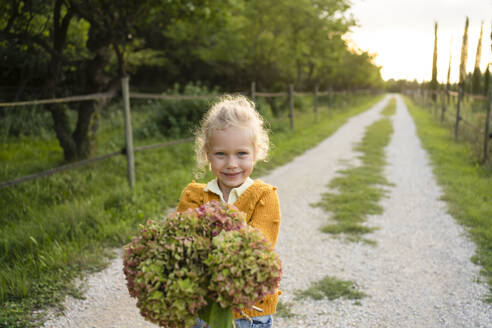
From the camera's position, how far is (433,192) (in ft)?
20.9

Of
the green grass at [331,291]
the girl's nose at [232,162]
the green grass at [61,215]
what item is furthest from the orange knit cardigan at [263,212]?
the green grass at [61,215]

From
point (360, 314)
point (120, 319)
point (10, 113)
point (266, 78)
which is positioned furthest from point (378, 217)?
point (266, 78)

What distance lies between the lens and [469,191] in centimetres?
598

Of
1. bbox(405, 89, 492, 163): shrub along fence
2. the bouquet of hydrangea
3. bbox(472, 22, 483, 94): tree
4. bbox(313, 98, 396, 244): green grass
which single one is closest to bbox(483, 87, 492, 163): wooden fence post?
bbox(405, 89, 492, 163): shrub along fence

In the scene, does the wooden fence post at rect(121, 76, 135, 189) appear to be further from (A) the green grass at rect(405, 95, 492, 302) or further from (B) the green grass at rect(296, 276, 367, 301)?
(A) the green grass at rect(405, 95, 492, 302)

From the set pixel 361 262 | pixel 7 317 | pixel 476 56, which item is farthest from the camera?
pixel 476 56

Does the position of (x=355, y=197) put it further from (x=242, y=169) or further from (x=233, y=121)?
(x=233, y=121)

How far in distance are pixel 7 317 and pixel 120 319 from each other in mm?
725

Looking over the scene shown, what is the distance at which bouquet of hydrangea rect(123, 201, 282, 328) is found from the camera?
1.23 metres

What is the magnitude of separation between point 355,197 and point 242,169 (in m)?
4.33

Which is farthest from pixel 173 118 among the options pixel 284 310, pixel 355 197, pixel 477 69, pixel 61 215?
pixel 477 69

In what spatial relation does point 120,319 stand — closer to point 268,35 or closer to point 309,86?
point 268,35

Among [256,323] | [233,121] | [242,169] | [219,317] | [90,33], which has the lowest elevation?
[256,323]

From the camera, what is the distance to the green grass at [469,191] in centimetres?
414
